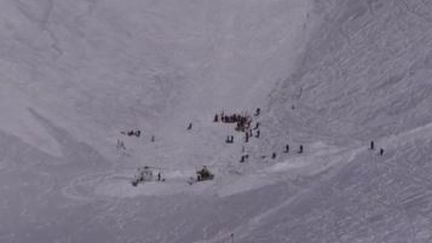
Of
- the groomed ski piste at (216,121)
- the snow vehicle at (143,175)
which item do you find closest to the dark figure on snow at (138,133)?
the groomed ski piste at (216,121)

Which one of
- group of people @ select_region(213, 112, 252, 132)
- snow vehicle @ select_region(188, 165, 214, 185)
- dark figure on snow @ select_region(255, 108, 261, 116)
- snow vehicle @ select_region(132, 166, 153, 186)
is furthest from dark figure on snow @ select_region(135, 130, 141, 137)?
snow vehicle @ select_region(188, 165, 214, 185)

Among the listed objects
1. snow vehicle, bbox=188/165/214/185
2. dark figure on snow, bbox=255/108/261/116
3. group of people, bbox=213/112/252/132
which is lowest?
snow vehicle, bbox=188/165/214/185

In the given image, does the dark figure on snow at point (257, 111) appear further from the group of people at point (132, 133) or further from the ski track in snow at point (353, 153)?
the ski track in snow at point (353, 153)

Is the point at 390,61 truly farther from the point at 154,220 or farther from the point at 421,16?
the point at 154,220

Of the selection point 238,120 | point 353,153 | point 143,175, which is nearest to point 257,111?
point 238,120

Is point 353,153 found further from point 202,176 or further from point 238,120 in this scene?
point 238,120

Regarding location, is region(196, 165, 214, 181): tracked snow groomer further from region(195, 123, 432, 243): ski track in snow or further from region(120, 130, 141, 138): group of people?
region(120, 130, 141, 138): group of people
